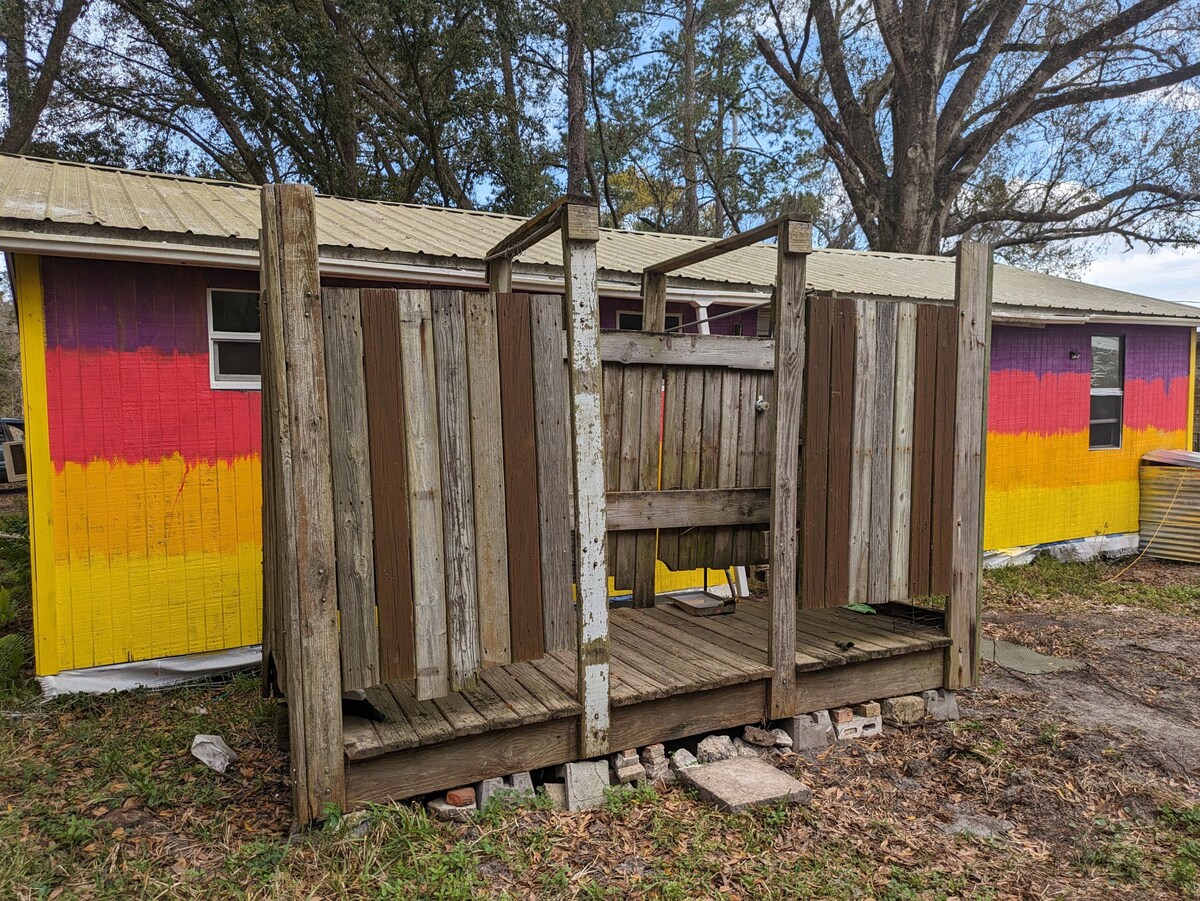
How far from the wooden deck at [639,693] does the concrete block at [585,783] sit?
77mm

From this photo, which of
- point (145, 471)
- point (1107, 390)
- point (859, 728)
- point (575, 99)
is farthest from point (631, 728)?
point (575, 99)

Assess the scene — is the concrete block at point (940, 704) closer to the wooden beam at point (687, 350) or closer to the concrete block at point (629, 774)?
the concrete block at point (629, 774)

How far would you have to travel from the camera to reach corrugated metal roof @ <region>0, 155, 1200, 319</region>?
16.3ft

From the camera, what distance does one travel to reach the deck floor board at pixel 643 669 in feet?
10.6

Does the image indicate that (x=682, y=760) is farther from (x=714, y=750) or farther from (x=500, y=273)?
(x=500, y=273)

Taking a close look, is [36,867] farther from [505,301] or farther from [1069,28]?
[1069,28]

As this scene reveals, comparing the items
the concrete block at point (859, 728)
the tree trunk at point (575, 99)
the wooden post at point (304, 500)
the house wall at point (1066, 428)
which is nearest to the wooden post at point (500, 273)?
the wooden post at point (304, 500)

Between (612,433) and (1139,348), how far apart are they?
31.1 ft

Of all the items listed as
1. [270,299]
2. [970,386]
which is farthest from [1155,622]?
[270,299]

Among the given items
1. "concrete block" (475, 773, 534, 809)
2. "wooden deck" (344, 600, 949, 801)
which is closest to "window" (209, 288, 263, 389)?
"wooden deck" (344, 600, 949, 801)

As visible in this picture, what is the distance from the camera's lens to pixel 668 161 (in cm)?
2148

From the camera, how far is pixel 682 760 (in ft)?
12.3

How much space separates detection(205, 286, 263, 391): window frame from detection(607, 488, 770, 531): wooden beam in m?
2.98

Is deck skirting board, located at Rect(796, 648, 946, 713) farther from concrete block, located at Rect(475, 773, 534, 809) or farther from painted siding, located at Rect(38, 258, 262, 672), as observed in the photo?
painted siding, located at Rect(38, 258, 262, 672)
